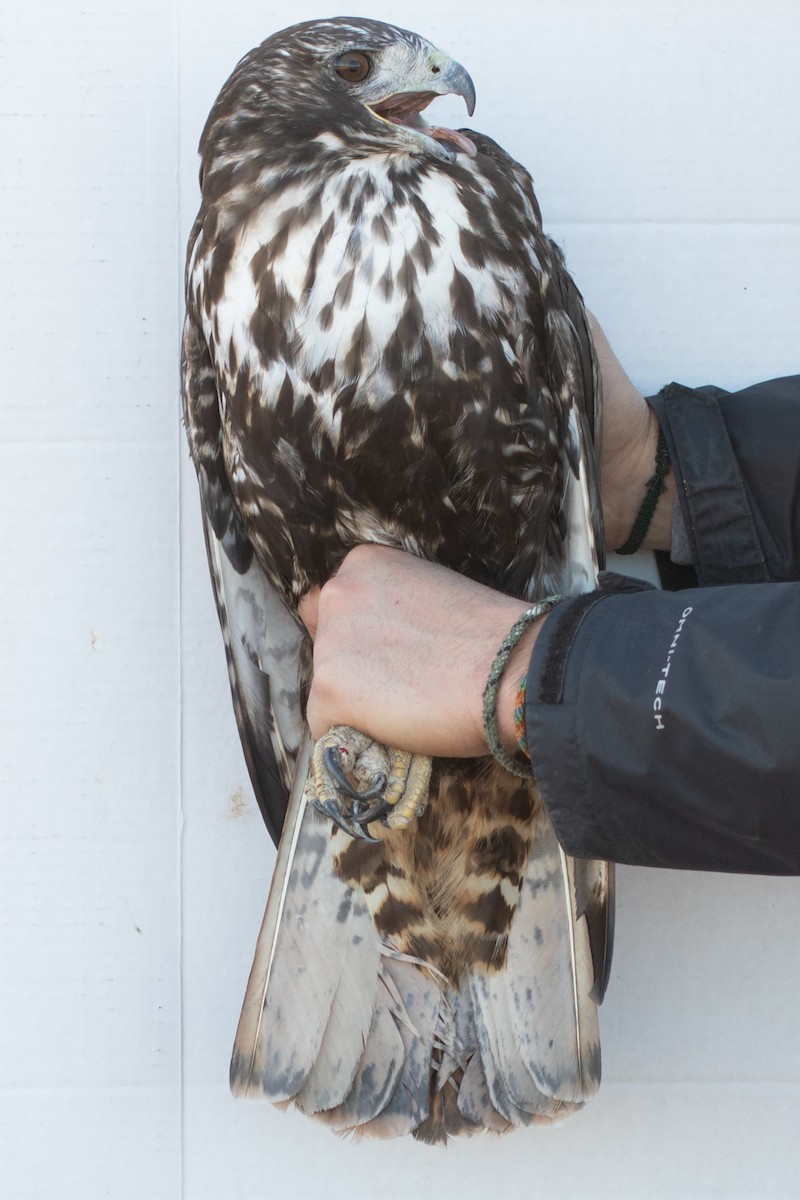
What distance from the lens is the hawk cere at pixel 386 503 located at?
1.70 m

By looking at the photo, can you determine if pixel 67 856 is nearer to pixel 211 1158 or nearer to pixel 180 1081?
pixel 180 1081

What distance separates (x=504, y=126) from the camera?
7.02ft

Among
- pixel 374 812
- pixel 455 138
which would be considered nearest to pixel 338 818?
pixel 374 812

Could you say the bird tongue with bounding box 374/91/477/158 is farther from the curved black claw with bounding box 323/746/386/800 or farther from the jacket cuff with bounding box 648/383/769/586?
the curved black claw with bounding box 323/746/386/800

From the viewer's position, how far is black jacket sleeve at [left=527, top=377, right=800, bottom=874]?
1196 millimetres

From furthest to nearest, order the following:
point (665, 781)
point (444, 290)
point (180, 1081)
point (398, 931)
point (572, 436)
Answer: point (180, 1081) → point (398, 931) → point (572, 436) → point (444, 290) → point (665, 781)

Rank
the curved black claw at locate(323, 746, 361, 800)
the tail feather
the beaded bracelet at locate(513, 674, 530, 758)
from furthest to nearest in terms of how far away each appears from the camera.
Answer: the tail feather
the curved black claw at locate(323, 746, 361, 800)
the beaded bracelet at locate(513, 674, 530, 758)

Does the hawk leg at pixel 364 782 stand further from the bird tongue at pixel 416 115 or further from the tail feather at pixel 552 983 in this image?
the bird tongue at pixel 416 115

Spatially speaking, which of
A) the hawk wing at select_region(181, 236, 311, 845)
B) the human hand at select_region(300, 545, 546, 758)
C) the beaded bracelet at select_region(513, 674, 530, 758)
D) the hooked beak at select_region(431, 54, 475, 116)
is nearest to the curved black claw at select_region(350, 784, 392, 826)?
the human hand at select_region(300, 545, 546, 758)

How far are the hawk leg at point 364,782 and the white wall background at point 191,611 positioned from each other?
45 cm

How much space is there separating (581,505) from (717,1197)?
1360mm

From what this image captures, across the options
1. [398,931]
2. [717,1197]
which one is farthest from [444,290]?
[717,1197]

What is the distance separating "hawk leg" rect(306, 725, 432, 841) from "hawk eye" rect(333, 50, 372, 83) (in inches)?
41.7

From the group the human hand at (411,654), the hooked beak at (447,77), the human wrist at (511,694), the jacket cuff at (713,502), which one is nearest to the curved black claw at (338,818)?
the human hand at (411,654)
